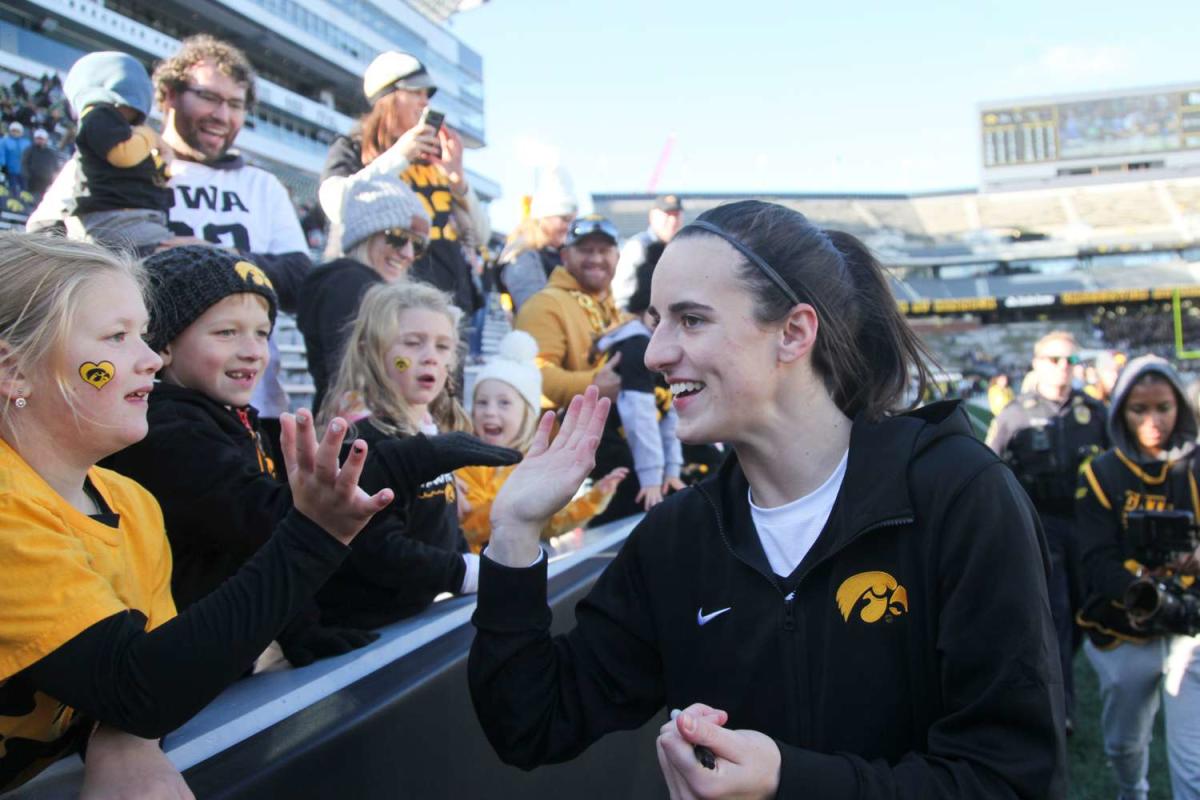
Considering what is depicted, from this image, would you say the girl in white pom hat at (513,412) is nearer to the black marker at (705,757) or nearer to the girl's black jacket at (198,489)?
the girl's black jacket at (198,489)

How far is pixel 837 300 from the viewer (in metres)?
1.70

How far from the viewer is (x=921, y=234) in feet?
163

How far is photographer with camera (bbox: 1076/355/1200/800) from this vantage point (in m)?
3.54

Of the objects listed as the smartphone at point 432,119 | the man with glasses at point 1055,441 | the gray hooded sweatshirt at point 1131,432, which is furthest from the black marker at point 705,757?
the man with glasses at point 1055,441

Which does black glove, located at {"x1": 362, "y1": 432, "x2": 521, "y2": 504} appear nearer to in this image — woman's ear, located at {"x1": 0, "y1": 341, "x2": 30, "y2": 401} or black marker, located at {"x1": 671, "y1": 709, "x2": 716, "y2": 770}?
woman's ear, located at {"x1": 0, "y1": 341, "x2": 30, "y2": 401}

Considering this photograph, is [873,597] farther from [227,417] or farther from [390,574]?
[227,417]

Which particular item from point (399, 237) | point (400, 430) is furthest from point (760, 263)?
point (399, 237)

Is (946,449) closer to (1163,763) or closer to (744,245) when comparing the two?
(744,245)

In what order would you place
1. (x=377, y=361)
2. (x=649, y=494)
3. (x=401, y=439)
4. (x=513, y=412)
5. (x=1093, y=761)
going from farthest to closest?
1. (x=1093, y=761)
2. (x=649, y=494)
3. (x=513, y=412)
4. (x=377, y=361)
5. (x=401, y=439)

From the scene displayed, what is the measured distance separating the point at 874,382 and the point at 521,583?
2.43 ft

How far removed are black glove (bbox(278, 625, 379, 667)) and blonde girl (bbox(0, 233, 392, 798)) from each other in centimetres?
44

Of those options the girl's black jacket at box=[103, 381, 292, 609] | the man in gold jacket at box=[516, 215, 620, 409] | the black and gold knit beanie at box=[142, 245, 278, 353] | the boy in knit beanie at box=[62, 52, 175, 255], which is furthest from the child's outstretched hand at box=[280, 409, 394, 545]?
the man in gold jacket at box=[516, 215, 620, 409]

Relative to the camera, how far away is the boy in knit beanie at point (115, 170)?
2.77m

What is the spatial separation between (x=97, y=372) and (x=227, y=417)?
64 cm
